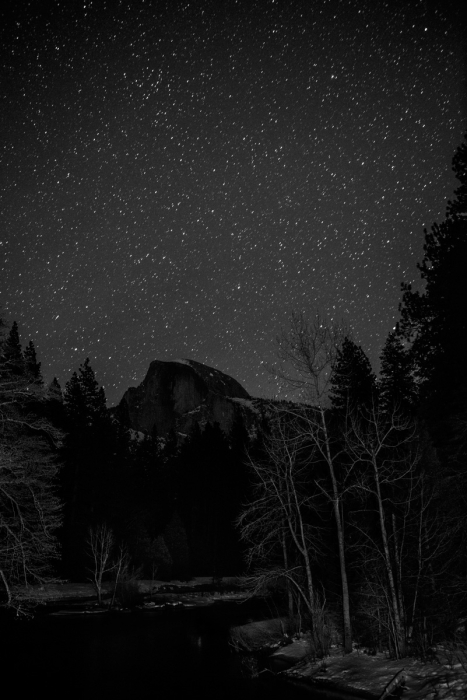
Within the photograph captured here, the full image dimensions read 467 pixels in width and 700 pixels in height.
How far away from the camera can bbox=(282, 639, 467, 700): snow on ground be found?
11955 mm

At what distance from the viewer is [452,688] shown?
11711mm

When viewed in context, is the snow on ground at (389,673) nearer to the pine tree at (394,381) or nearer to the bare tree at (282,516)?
the bare tree at (282,516)

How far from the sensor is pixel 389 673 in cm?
1402

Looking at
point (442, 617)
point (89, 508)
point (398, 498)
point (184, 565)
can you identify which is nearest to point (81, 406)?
point (89, 508)

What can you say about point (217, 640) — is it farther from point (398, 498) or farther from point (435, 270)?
point (435, 270)

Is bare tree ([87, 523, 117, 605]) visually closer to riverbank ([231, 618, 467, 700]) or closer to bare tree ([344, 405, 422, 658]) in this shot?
riverbank ([231, 618, 467, 700])

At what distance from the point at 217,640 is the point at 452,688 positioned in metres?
16.4

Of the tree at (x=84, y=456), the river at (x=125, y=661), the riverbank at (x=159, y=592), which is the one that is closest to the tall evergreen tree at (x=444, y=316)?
the river at (x=125, y=661)

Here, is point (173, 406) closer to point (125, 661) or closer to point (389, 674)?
point (125, 661)

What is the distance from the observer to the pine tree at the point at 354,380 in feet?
93.0

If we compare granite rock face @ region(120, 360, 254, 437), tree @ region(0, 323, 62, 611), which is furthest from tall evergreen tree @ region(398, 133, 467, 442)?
granite rock face @ region(120, 360, 254, 437)

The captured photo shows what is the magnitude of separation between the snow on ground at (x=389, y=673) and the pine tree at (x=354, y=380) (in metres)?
13.8

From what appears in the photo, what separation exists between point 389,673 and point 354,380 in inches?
723

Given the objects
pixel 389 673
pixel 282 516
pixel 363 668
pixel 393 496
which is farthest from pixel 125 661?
pixel 393 496
